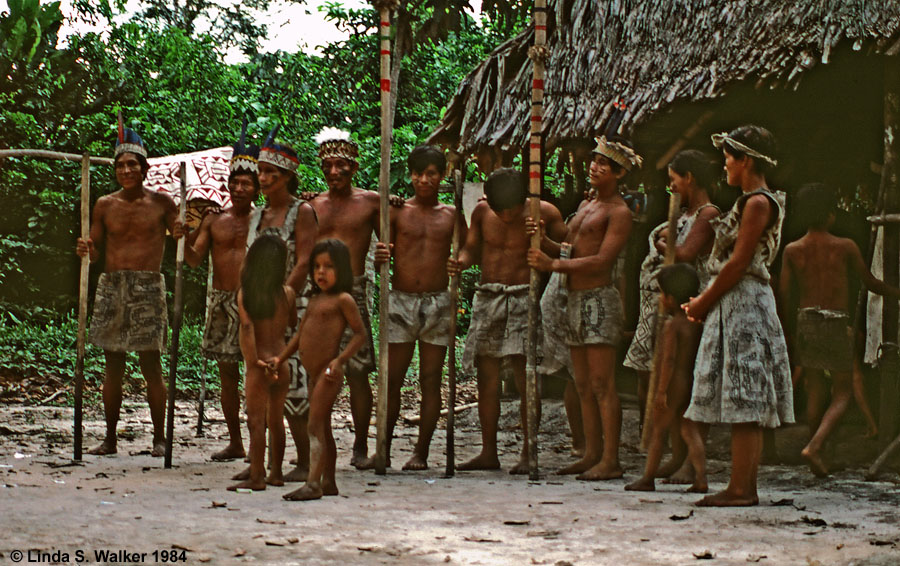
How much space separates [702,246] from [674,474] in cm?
126

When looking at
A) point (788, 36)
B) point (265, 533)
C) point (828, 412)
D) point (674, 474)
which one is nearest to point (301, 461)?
point (265, 533)

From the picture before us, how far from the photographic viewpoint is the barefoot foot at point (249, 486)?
218 inches

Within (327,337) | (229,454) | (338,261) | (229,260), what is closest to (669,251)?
(338,261)

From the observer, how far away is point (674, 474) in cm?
621

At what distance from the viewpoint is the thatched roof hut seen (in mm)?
6848

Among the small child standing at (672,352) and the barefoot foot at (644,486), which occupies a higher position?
the small child standing at (672,352)

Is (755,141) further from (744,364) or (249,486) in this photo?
(249,486)

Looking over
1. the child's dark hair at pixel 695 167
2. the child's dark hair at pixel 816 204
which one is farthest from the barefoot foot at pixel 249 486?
the child's dark hair at pixel 816 204

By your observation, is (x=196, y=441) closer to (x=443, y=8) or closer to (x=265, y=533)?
(x=265, y=533)

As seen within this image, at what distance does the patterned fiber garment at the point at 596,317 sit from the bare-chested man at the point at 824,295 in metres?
1.15

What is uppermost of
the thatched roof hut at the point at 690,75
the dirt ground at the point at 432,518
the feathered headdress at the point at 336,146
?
the thatched roof hut at the point at 690,75

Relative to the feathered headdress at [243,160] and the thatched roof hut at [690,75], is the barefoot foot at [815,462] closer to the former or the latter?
the thatched roof hut at [690,75]

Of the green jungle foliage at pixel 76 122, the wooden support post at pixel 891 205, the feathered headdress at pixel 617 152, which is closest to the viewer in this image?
the feathered headdress at pixel 617 152

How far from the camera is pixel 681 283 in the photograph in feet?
18.7
